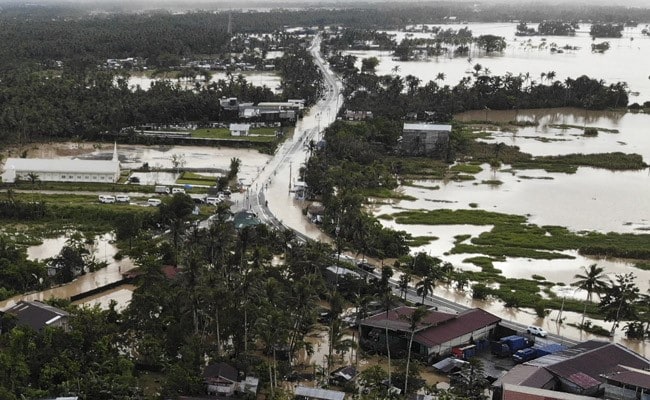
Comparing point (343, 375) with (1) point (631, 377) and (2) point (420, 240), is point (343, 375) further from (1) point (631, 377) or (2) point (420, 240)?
(2) point (420, 240)

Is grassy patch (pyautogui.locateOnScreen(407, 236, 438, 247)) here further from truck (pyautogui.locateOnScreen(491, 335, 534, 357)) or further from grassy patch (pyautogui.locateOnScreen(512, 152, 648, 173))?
grassy patch (pyautogui.locateOnScreen(512, 152, 648, 173))

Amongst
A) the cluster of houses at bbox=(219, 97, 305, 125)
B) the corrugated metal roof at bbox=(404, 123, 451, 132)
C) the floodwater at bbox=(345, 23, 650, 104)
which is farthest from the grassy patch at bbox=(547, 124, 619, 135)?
the cluster of houses at bbox=(219, 97, 305, 125)

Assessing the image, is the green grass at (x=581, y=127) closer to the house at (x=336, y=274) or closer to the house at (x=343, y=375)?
the house at (x=336, y=274)

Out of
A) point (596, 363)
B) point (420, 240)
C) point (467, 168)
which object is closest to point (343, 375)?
point (596, 363)

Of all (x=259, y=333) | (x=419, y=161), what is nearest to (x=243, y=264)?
(x=259, y=333)

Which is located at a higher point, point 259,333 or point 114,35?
point 114,35

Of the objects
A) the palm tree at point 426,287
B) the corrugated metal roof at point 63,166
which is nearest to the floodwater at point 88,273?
the corrugated metal roof at point 63,166

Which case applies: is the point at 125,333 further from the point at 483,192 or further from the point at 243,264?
the point at 483,192
